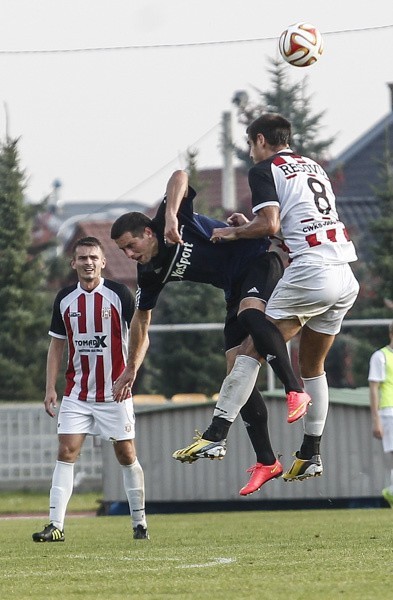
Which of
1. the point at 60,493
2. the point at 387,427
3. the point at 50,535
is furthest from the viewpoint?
the point at 387,427

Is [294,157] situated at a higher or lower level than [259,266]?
higher

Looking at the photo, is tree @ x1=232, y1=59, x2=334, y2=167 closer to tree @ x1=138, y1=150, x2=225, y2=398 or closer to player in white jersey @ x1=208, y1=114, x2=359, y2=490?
tree @ x1=138, y1=150, x2=225, y2=398

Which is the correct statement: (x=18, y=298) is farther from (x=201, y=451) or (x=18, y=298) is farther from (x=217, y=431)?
(x=201, y=451)

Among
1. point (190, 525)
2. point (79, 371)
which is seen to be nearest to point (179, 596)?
point (79, 371)

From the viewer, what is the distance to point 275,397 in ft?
60.3

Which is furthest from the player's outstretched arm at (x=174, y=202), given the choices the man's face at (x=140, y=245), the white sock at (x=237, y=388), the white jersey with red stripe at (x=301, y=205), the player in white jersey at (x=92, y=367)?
the player in white jersey at (x=92, y=367)

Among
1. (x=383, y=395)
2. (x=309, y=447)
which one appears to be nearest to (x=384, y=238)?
(x=383, y=395)

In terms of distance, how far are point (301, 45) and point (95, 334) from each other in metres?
2.71

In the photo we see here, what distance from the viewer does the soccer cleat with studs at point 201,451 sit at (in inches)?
350

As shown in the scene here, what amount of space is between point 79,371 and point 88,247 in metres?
0.96

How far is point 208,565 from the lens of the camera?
7910 mm

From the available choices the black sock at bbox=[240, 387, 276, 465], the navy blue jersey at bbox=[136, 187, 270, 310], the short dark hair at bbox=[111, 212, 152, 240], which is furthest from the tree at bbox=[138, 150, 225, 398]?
the short dark hair at bbox=[111, 212, 152, 240]

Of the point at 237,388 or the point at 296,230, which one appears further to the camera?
the point at 237,388

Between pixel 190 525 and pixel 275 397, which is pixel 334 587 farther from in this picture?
pixel 275 397
